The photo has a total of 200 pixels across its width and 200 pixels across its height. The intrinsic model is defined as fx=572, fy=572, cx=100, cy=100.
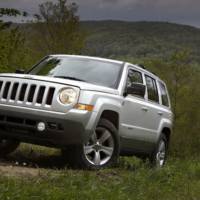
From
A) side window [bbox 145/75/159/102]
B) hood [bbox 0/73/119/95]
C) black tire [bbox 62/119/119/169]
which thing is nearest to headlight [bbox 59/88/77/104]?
hood [bbox 0/73/119/95]

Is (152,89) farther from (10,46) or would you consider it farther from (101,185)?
(10,46)

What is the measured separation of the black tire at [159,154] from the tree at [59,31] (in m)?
30.5

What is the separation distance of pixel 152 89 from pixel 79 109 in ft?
10.5

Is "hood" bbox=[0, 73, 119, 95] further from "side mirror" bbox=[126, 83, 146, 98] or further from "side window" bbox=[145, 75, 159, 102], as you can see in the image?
"side window" bbox=[145, 75, 159, 102]

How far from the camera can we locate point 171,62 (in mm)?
51500

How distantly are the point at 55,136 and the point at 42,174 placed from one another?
36.1 inches

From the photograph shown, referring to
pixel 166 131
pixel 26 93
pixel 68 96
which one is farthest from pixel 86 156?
pixel 166 131

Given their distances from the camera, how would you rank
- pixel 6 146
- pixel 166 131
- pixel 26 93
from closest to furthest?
1. pixel 26 93
2. pixel 6 146
3. pixel 166 131

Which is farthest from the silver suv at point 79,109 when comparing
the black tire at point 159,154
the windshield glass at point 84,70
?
the black tire at point 159,154

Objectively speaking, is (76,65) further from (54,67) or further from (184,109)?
(184,109)

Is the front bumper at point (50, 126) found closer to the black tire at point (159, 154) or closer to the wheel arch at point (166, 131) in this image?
the black tire at point (159, 154)

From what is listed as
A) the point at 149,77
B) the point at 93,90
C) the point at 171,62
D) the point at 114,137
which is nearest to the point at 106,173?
the point at 114,137

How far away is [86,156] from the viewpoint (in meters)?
8.57

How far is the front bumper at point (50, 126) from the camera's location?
8.14 metres
